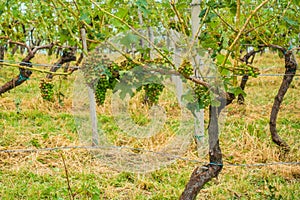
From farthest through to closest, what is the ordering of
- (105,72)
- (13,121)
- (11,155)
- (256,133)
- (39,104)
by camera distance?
(39,104)
(13,121)
(256,133)
(11,155)
(105,72)

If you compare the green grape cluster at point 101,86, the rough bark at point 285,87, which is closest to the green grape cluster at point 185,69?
the green grape cluster at point 101,86

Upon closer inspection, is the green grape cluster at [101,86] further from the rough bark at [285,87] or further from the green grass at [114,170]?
the rough bark at [285,87]

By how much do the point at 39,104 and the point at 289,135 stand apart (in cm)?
345

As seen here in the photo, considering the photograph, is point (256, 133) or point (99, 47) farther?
point (256, 133)

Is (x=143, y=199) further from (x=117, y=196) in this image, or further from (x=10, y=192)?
Result: (x=10, y=192)

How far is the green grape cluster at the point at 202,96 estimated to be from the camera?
6.56 ft

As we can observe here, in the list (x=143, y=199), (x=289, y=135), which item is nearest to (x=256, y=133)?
(x=289, y=135)

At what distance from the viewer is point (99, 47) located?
78.2 inches

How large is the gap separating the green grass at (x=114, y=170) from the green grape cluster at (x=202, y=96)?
0.77 meters

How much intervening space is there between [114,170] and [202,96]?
1.87m

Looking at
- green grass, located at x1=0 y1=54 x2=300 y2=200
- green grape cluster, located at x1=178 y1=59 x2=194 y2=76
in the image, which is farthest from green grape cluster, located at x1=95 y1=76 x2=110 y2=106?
green grass, located at x1=0 y1=54 x2=300 y2=200

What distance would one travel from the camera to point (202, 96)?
201 cm

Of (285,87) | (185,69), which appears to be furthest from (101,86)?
(285,87)

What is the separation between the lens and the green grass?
316cm
